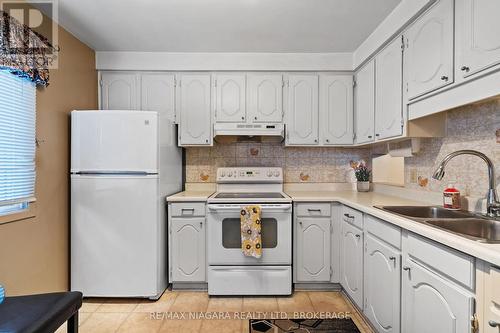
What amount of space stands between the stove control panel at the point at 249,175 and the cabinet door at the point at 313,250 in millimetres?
679

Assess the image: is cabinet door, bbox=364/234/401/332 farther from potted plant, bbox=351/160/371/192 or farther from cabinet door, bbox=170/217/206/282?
cabinet door, bbox=170/217/206/282

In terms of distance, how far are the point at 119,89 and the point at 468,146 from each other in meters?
3.11

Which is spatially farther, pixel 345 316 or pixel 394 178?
pixel 394 178

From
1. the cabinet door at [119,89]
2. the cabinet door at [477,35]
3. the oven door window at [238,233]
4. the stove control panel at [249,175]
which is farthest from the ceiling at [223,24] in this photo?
the oven door window at [238,233]

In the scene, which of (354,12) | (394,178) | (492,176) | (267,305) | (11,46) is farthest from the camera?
(394,178)

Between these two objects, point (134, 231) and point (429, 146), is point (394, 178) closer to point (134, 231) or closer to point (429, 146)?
point (429, 146)

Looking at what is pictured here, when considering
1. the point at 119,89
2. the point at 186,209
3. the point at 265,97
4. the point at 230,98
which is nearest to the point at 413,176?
the point at 265,97

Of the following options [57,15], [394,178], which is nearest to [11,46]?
[57,15]

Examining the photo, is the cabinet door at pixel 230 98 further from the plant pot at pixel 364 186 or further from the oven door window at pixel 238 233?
the plant pot at pixel 364 186

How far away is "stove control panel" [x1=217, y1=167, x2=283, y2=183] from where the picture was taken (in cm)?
316

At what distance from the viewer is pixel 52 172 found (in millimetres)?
2295

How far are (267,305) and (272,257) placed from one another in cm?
40

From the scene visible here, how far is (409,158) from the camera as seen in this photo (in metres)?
2.57

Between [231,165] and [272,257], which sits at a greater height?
[231,165]
